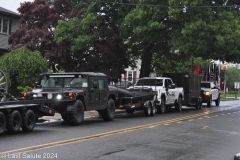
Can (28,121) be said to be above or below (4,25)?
below

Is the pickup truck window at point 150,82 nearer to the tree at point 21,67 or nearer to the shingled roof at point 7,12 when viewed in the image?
the tree at point 21,67

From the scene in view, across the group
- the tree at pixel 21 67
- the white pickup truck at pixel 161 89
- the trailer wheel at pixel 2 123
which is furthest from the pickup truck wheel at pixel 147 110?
the trailer wheel at pixel 2 123

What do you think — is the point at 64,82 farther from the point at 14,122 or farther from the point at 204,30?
the point at 204,30

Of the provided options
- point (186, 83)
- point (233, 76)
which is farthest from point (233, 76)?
point (186, 83)

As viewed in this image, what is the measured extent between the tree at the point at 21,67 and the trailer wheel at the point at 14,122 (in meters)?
12.7

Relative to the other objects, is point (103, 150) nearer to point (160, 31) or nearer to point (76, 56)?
point (160, 31)

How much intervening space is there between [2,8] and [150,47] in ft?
44.6

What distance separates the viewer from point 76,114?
1627 cm

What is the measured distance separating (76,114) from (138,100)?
6295 mm

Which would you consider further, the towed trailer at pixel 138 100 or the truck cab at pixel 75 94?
the towed trailer at pixel 138 100

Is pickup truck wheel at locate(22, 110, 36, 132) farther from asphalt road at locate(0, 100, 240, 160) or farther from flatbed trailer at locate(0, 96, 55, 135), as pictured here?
asphalt road at locate(0, 100, 240, 160)

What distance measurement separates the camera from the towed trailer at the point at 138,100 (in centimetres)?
2136

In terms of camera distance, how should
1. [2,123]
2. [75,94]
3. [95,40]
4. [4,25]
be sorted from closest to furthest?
[2,123] → [75,94] → [95,40] → [4,25]

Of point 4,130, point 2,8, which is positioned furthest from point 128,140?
point 2,8
